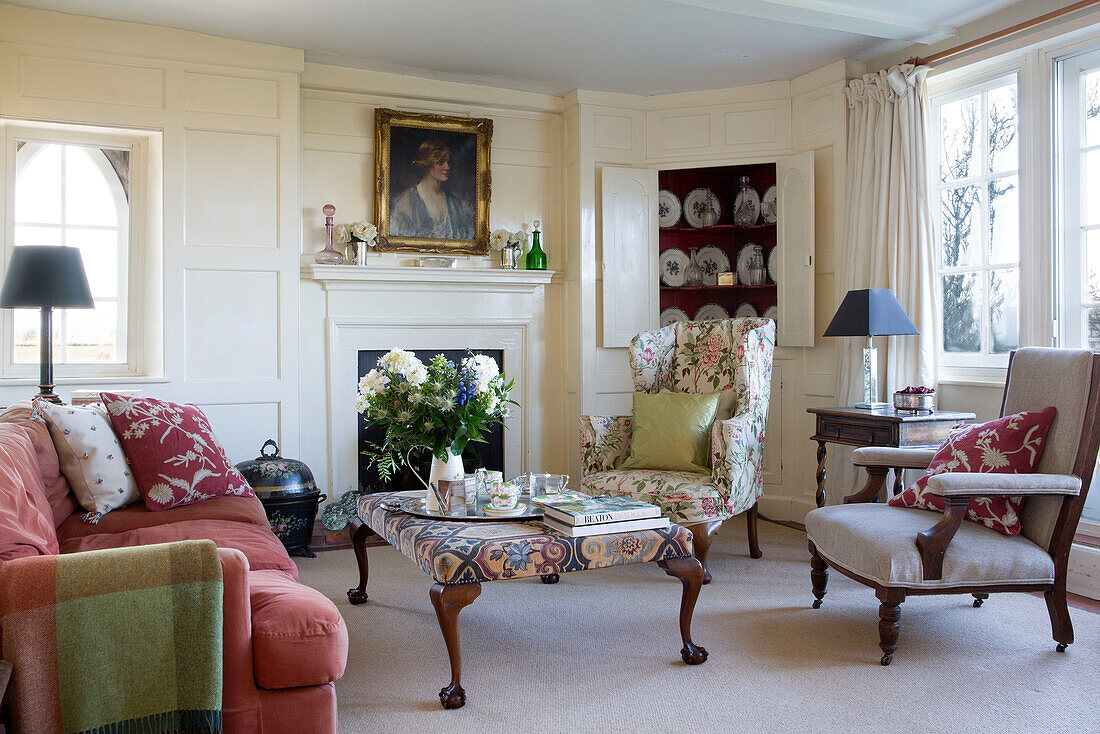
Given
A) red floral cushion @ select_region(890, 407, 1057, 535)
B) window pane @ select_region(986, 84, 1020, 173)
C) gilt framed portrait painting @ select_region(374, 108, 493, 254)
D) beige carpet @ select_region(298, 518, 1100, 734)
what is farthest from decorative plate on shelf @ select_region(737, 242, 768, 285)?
red floral cushion @ select_region(890, 407, 1057, 535)

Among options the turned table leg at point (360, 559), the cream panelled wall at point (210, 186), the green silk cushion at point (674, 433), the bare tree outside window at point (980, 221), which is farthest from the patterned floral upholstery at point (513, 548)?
the bare tree outside window at point (980, 221)

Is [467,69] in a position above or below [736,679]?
above

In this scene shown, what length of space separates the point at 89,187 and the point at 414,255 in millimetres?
1755

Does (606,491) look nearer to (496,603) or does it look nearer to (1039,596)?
(496,603)

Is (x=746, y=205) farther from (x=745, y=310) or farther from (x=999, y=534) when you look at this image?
(x=999, y=534)

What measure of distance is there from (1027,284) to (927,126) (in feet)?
3.17

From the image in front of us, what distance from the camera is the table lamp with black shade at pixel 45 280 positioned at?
3.30 metres

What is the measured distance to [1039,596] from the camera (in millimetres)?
3342

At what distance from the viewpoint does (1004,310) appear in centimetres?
390

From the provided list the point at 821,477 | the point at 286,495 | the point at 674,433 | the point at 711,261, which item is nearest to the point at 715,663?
the point at 674,433

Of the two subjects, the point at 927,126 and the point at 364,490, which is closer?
the point at 927,126

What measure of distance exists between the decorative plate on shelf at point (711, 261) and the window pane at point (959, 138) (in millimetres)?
1572

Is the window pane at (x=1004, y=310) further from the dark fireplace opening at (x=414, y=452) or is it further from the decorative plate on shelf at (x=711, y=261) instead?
the dark fireplace opening at (x=414, y=452)

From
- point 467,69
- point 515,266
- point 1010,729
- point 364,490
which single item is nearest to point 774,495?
point 515,266
